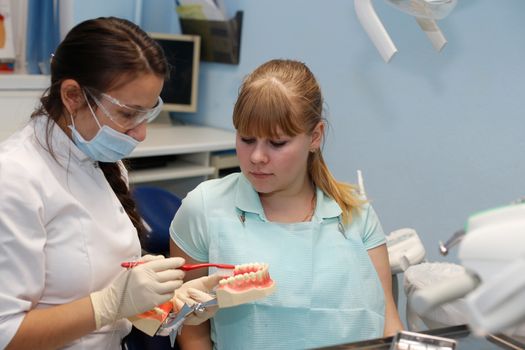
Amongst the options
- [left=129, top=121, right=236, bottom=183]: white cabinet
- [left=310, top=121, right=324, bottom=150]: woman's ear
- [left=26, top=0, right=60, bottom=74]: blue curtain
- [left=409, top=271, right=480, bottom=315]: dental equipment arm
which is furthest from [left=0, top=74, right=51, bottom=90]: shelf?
[left=409, top=271, right=480, bottom=315]: dental equipment arm

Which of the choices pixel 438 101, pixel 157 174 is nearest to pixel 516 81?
pixel 438 101

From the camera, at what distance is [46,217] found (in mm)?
1226

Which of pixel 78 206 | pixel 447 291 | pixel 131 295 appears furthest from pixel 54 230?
pixel 447 291

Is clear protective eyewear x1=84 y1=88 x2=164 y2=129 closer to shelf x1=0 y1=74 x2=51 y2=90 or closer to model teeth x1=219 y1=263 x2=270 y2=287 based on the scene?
model teeth x1=219 y1=263 x2=270 y2=287

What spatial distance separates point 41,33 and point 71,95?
5.76 feet

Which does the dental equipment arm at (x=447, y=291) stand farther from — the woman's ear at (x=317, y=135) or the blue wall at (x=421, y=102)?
the blue wall at (x=421, y=102)

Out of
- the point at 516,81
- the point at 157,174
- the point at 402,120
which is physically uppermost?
the point at 516,81

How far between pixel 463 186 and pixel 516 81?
0.38 meters

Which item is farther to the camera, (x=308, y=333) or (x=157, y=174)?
(x=157, y=174)

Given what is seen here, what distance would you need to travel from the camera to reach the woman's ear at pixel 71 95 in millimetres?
1279

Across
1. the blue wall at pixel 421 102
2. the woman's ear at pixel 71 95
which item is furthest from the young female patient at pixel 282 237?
the blue wall at pixel 421 102

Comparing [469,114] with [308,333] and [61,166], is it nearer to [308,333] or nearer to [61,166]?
[308,333]

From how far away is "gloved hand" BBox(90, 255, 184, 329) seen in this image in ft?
4.08

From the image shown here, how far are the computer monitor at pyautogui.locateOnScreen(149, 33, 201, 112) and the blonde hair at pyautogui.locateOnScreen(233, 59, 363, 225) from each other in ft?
5.00
